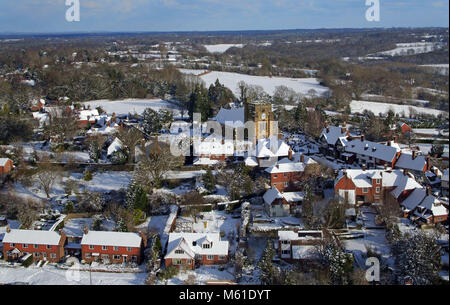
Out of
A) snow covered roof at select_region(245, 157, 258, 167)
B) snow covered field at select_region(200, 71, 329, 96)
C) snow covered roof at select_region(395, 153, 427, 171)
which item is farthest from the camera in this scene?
snow covered field at select_region(200, 71, 329, 96)

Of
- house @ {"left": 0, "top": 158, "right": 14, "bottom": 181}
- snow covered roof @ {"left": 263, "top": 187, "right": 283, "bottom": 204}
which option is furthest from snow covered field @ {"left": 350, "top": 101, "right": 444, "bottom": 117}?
house @ {"left": 0, "top": 158, "right": 14, "bottom": 181}

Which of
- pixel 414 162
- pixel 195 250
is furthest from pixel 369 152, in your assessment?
pixel 195 250

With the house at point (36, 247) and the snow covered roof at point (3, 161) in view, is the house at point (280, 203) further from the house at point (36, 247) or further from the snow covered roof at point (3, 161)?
the snow covered roof at point (3, 161)

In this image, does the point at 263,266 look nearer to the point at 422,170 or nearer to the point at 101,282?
the point at 101,282

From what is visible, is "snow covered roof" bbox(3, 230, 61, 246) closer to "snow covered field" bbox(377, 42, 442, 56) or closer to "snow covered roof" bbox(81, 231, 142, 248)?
"snow covered roof" bbox(81, 231, 142, 248)

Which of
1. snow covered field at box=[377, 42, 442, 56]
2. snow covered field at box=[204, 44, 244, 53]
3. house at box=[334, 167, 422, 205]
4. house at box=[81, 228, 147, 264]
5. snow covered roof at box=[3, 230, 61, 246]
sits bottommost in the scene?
house at box=[81, 228, 147, 264]

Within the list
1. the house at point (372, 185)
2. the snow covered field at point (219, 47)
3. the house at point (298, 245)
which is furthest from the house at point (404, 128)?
the snow covered field at point (219, 47)

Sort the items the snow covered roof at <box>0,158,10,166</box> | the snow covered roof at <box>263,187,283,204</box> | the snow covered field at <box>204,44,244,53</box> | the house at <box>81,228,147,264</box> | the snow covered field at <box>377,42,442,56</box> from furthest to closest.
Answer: the snow covered field at <box>204,44,244,53</box> → the snow covered field at <box>377,42,442,56</box> → the snow covered roof at <box>0,158,10,166</box> → the snow covered roof at <box>263,187,283,204</box> → the house at <box>81,228,147,264</box>
